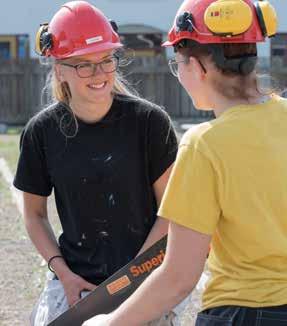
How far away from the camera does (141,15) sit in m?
25.1

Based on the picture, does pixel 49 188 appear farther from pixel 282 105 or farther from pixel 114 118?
pixel 282 105

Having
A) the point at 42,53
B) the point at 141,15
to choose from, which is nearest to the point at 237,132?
the point at 42,53

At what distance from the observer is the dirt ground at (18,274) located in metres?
5.79

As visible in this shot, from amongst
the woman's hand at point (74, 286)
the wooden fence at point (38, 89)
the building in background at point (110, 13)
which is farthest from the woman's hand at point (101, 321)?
the building in background at point (110, 13)

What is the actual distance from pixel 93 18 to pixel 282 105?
124cm

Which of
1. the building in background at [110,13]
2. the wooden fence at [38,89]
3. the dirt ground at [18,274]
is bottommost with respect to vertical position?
the wooden fence at [38,89]

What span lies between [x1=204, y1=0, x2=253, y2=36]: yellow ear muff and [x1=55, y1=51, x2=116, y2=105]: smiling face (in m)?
1.00

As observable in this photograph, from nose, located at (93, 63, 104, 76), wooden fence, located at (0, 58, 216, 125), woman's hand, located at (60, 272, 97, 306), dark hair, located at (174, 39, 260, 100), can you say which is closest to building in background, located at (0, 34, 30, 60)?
wooden fence, located at (0, 58, 216, 125)

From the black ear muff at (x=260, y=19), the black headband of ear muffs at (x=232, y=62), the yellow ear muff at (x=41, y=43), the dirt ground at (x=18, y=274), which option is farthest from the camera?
the dirt ground at (x=18, y=274)

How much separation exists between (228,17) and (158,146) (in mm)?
1099

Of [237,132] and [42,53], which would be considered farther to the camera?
[42,53]

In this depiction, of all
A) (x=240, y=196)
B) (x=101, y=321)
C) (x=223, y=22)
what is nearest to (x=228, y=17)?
(x=223, y=22)

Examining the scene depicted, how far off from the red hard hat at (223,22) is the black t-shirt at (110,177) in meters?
0.91

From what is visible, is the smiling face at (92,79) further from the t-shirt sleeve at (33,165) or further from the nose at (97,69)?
the t-shirt sleeve at (33,165)
